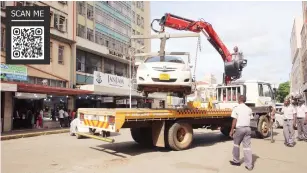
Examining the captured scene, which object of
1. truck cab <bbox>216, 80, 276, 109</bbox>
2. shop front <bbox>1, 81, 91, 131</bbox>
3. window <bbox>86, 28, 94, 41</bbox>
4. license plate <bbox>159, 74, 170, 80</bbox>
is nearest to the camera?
license plate <bbox>159, 74, 170, 80</bbox>

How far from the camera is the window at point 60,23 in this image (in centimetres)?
2509

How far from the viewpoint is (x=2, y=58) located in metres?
19.5

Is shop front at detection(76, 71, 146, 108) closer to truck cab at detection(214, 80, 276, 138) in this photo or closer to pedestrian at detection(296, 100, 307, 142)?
truck cab at detection(214, 80, 276, 138)

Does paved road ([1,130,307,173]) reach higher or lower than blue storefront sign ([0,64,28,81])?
lower

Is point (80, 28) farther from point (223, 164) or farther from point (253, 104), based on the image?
point (223, 164)

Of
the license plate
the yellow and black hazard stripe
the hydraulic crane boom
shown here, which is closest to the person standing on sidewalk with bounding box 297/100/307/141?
the hydraulic crane boom

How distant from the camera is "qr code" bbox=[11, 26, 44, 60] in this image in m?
16.7

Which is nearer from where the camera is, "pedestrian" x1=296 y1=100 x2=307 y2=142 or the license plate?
the license plate

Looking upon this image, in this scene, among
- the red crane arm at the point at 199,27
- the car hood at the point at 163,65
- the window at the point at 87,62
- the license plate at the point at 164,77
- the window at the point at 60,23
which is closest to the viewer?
the license plate at the point at 164,77

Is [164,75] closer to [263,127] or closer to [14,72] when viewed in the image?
[263,127]

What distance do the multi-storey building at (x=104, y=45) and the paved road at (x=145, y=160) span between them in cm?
1454

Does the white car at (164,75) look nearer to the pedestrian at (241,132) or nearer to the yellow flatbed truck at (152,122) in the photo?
the yellow flatbed truck at (152,122)

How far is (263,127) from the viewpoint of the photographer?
13844mm

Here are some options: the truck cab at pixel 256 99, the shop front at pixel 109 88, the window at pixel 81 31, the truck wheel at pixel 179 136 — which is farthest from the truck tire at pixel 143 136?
the window at pixel 81 31
